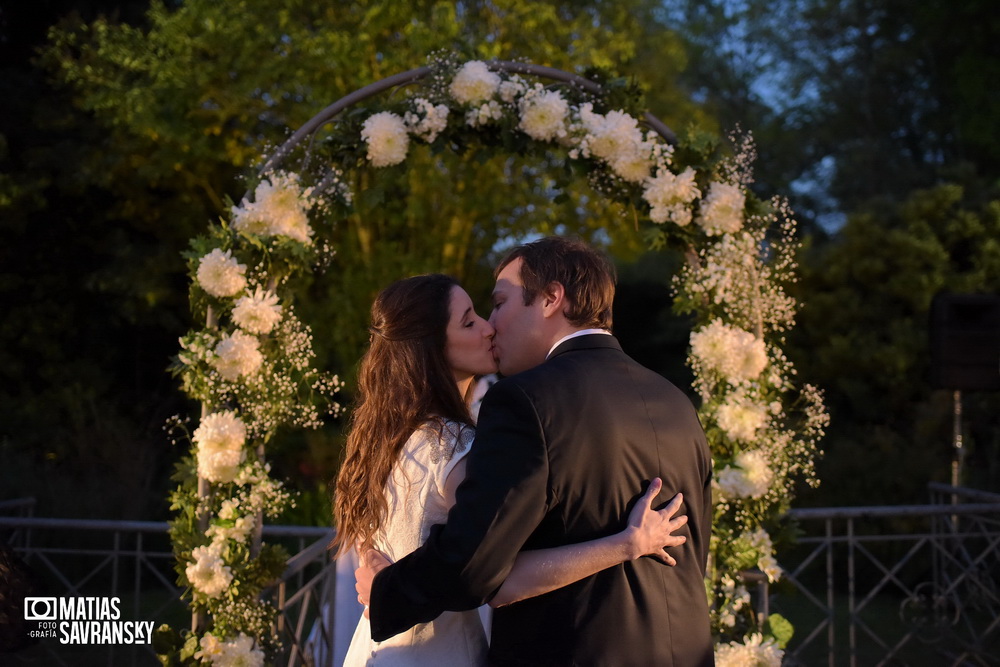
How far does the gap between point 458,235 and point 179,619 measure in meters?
5.41

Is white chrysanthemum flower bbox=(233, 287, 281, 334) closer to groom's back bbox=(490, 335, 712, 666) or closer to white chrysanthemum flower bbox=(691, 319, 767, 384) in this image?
→ white chrysanthemum flower bbox=(691, 319, 767, 384)

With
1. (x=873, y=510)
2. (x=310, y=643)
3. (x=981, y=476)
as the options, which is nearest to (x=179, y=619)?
(x=310, y=643)

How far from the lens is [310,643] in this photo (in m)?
4.79

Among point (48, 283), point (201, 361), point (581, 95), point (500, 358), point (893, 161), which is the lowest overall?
point (500, 358)

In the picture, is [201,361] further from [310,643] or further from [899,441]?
[899,441]

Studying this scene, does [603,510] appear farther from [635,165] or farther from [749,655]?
[635,165]

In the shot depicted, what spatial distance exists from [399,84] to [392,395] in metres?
2.20

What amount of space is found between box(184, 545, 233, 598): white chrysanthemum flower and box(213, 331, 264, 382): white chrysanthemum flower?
72cm

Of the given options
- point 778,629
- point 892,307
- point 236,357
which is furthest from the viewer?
point 892,307

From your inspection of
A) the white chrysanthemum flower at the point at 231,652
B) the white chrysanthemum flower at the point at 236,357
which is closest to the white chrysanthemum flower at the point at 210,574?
the white chrysanthemum flower at the point at 231,652

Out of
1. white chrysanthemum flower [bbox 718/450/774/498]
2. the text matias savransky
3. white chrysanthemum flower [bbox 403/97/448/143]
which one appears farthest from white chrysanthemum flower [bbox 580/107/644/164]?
the text matias savransky

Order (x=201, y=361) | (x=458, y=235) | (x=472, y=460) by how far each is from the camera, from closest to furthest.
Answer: (x=472, y=460)
(x=201, y=361)
(x=458, y=235)

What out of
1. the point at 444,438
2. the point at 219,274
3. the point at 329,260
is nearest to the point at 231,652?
the point at 219,274

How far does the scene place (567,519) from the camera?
2111 mm
